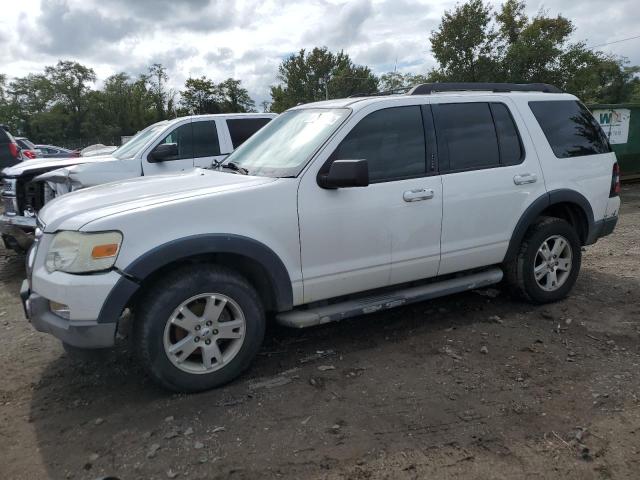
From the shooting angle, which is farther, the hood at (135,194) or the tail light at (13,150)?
the tail light at (13,150)

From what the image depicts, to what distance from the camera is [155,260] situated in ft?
10.3

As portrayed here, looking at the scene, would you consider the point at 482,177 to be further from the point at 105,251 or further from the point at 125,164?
the point at 125,164

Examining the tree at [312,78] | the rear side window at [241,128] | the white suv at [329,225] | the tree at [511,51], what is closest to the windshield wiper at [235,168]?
the white suv at [329,225]

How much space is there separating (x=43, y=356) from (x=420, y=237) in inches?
120

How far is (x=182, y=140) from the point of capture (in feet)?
25.3

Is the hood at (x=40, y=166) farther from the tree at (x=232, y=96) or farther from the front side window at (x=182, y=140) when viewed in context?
the tree at (x=232, y=96)

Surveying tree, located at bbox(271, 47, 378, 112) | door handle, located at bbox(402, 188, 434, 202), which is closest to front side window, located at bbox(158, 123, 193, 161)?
door handle, located at bbox(402, 188, 434, 202)

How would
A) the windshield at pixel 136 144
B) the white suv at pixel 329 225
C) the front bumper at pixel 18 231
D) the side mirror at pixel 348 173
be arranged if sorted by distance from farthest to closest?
the windshield at pixel 136 144 → the front bumper at pixel 18 231 → the side mirror at pixel 348 173 → the white suv at pixel 329 225

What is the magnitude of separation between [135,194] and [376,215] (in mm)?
1646

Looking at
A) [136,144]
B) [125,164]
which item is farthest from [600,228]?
[136,144]

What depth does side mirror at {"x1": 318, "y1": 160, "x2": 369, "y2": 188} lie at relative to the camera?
11.4 ft

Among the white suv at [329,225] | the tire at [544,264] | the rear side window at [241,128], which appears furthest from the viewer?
the rear side window at [241,128]

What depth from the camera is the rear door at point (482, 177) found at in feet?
13.9

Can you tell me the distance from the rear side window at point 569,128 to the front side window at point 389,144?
135 centimetres
